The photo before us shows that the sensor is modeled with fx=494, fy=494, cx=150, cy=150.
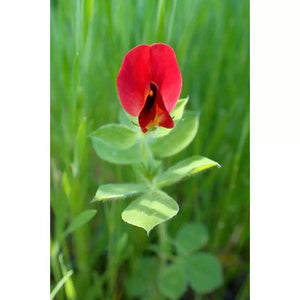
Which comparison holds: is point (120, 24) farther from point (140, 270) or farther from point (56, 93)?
point (140, 270)

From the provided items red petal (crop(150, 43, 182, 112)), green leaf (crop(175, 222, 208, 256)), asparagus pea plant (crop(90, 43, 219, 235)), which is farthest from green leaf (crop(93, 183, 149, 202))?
green leaf (crop(175, 222, 208, 256))

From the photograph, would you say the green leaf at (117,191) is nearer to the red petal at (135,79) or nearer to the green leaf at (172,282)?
the red petal at (135,79)

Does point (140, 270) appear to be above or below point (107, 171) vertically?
below

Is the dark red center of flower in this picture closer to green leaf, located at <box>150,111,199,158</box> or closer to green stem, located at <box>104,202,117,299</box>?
green leaf, located at <box>150,111,199,158</box>

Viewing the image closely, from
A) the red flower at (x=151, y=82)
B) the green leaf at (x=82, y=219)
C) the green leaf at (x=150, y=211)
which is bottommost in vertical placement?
the green leaf at (x=82, y=219)

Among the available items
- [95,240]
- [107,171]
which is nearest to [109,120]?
[107,171]

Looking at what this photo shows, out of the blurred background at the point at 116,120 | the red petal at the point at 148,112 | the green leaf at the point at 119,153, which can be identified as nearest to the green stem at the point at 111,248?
the blurred background at the point at 116,120

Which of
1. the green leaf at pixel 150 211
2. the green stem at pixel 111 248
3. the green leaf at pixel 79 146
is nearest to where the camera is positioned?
the green leaf at pixel 150 211
